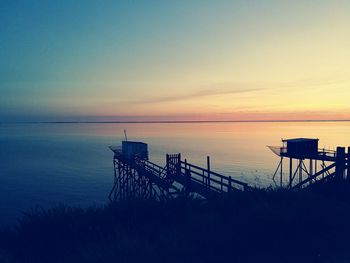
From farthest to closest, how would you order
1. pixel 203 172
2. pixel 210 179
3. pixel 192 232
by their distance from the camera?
pixel 203 172 < pixel 210 179 < pixel 192 232

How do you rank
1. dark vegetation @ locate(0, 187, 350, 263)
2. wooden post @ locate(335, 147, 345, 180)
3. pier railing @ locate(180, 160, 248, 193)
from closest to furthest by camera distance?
dark vegetation @ locate(0, 187, 350, 263), wooden post @ locate(335, 147, 345, 180), pier railing @ locate(180, 160, 248, 193)

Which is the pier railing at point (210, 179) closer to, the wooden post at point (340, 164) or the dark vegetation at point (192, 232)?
the dark vegetation at point (192, 232)

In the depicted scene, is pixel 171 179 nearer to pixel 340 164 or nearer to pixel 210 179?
pixel 210 179

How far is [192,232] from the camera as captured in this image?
7.92 m

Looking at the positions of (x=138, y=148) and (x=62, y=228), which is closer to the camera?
(x=62, y=228)

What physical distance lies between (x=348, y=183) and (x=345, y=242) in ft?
20.1

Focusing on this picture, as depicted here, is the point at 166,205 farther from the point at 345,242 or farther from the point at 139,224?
the point at 345,242

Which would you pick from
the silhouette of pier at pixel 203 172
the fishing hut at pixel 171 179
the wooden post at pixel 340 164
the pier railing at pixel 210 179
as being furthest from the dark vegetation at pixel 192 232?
the wooden post at pixel 340 164

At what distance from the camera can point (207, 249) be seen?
7.30 meters

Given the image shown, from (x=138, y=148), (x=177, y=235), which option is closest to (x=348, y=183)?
(x=177, y=235)


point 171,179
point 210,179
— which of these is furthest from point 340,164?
point 171,179

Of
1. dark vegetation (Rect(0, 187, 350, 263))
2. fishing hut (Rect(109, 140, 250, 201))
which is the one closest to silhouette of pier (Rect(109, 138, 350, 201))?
fishing hut (Rect(109, 140, 250, 201))

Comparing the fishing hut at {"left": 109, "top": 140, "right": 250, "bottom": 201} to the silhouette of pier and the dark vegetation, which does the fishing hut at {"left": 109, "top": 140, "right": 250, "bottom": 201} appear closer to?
the silhouette of pier

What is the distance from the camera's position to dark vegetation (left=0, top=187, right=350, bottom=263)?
22.9ft
